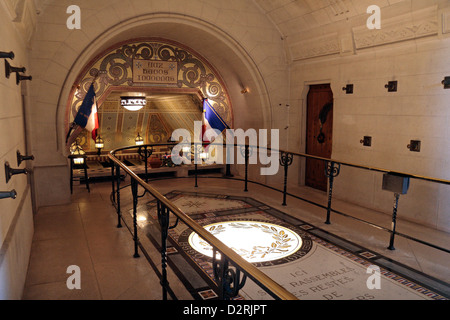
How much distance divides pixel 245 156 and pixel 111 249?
2944 mm

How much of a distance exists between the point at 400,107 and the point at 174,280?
12.8ft

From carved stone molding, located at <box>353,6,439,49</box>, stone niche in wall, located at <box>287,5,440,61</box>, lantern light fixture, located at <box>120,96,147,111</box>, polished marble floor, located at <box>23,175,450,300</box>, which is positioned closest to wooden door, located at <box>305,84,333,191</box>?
stone niche in wall, located at <box>287,5,440,61</box>

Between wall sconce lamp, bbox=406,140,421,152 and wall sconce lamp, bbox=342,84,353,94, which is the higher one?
wall sconce lamp, bbox=342,84,353,94

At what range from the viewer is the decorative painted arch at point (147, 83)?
661 centimetres

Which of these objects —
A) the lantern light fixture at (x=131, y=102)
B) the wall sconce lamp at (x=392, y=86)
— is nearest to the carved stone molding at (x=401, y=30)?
the wall sconce lamp at (x=392, y=86)

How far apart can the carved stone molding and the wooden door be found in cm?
121

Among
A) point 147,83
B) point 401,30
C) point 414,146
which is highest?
point 401,30

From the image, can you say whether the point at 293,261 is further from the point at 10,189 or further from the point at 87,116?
the point at 87,116

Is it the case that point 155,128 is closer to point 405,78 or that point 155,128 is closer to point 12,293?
point 405,78

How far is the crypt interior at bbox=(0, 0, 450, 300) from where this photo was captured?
312 cm

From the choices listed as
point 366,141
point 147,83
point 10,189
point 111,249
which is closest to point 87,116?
point 147,83

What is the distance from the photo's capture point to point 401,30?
16.1 feet

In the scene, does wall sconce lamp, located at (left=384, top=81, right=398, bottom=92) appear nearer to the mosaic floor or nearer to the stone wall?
the mosaic floor

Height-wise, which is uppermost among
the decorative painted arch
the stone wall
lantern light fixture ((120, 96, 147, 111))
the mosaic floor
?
the decorative painted arch
